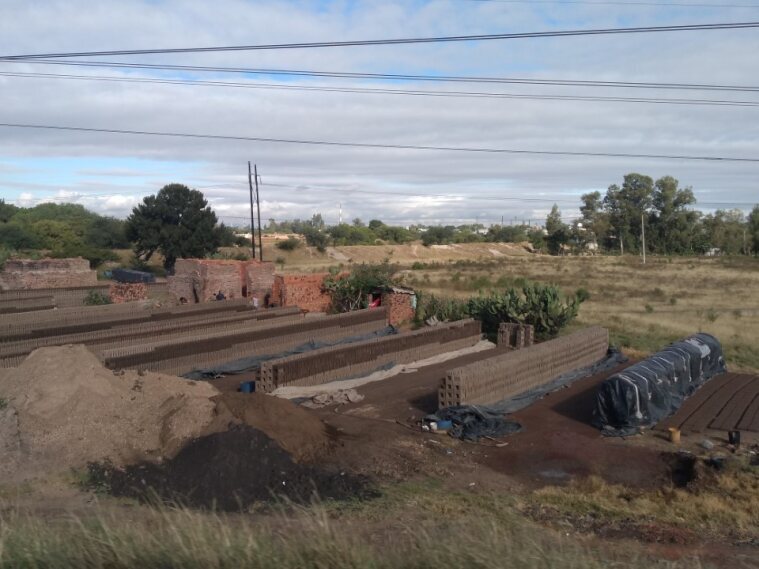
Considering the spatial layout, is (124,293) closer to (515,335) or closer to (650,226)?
(515,335)

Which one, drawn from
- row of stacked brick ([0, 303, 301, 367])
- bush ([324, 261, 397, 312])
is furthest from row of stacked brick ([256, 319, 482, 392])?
Result: bush ([324, 261, 397, 312])

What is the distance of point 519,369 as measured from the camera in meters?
14.3

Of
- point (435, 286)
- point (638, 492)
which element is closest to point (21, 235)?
point (435, 286)

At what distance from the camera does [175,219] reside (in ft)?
175

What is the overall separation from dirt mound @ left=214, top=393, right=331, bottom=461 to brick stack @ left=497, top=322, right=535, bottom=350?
9.51 m

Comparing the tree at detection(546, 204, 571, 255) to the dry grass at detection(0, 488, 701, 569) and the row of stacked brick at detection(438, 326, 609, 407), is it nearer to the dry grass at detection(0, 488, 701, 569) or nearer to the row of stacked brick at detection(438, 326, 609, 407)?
the row of stacked brick at detection(438, 326, 609, 407)

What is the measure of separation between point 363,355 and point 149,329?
5703 millimetres

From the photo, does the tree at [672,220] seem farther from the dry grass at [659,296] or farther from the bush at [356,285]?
the bush at [356,285]

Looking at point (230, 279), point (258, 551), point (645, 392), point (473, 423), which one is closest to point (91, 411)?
point (473, 423)

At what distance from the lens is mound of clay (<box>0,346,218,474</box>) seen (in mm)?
9914

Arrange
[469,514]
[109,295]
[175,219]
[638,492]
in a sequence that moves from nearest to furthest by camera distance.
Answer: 1. [469,514]
2. [638,492]
3. [109,295]
4. [175,219]

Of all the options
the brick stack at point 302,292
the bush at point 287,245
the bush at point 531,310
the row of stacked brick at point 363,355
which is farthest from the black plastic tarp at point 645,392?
the bush at point 287,245

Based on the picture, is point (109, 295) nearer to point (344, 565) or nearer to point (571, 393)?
point (571, 393)

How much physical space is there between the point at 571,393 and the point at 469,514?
24.2 ft
